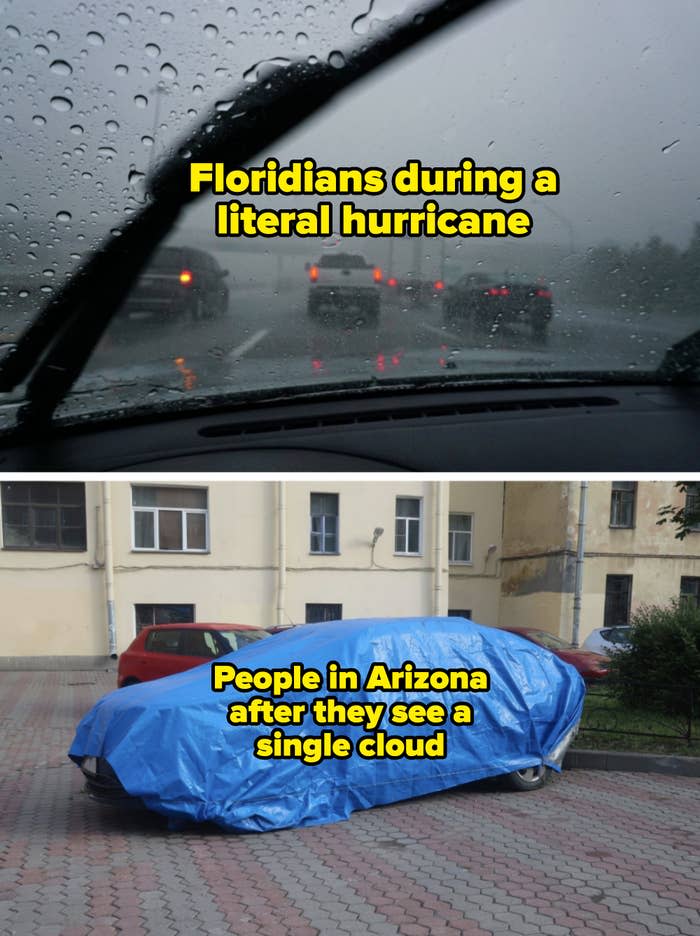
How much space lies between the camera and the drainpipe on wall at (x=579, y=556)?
293 centimetres

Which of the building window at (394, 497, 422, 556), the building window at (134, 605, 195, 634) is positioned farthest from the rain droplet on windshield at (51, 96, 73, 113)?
the building window at (134, 605, 195, 634)

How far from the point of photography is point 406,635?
762 centimetres

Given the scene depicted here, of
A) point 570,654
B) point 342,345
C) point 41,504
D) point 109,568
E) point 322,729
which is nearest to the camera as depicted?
point 342,345

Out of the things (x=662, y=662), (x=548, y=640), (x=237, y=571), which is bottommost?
(x=662, y=662)

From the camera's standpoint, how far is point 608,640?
388 inches

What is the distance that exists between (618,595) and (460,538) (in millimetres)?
1793

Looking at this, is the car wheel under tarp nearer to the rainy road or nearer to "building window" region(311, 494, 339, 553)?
"building window" region(311, 494, 339, 553)

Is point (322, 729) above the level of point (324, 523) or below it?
below

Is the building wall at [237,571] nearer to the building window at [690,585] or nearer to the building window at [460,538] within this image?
the building window at [460,538]

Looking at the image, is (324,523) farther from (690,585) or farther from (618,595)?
(690,585)

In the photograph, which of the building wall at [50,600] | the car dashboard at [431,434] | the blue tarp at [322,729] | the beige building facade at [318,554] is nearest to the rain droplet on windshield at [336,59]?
the car dashboard at [431,434]

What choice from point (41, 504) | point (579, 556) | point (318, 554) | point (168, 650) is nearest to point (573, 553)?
point (579, 556)

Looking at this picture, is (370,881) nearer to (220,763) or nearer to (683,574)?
→ (220,763)

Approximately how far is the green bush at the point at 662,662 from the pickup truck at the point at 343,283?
7.76 meters
